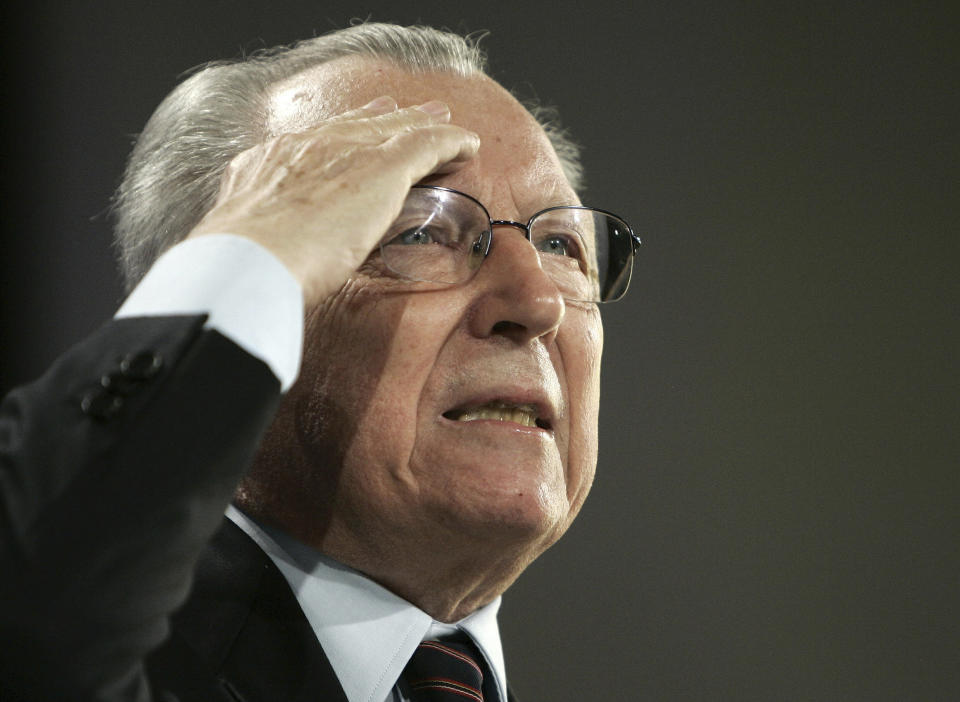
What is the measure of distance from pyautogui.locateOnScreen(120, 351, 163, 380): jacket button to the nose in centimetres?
58

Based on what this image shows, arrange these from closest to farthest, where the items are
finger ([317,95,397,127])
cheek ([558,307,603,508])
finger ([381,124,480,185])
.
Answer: finger ([381,124,480,185]) → finger ([317,95,397,127]) → cheek ([558,307,603,508])

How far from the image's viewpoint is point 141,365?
0.84m

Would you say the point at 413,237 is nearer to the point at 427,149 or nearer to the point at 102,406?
the point at 427,149

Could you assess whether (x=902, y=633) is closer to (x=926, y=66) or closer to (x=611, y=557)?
(x=611, y=557)

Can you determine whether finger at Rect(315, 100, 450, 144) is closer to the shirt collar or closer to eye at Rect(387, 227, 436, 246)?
eye at Rect(387, 227, 436, 246)

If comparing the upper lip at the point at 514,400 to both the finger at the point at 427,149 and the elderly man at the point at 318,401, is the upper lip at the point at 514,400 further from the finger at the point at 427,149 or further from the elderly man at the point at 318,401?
the finger at the point at 427,149

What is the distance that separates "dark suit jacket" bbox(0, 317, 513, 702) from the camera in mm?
797

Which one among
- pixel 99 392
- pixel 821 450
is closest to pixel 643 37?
pixel 821 450

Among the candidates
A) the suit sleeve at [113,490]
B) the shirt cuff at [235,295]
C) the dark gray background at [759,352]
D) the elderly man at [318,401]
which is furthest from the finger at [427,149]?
the dark gray background at [759,352]

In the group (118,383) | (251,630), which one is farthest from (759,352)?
(118,383)

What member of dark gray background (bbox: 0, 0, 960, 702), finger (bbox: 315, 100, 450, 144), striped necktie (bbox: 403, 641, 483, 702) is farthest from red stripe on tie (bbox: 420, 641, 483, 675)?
dark gray background (bbox: 0, 0, 960, 702)

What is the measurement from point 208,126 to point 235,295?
A: 80 cm

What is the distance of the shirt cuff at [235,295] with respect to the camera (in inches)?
35.2

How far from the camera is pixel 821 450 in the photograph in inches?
90.2
